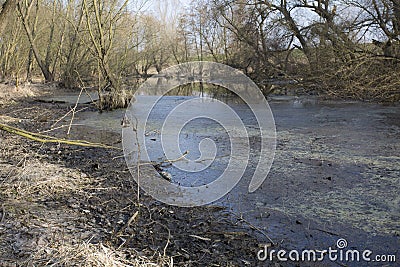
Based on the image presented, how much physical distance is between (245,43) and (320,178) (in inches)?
489

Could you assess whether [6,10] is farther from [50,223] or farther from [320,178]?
[320,178]

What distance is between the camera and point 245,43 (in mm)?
15703

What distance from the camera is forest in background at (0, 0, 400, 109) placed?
28.2 feet

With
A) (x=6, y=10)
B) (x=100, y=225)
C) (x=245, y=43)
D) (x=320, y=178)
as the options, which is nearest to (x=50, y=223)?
(x=100, y=225)

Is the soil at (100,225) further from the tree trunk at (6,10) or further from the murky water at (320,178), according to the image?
the tree trunk at (6,10)

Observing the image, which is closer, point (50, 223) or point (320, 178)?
point (50, 223)

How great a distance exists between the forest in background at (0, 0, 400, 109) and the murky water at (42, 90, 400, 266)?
4.66ft

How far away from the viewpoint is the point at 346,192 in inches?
141

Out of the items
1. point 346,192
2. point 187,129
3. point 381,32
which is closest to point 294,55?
point 381,32

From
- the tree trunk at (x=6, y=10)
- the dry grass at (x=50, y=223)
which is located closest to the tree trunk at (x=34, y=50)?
the tree trunk at (x=6, y=10)

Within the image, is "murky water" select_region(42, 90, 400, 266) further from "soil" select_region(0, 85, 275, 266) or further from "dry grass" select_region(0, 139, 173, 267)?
"dry grass" select_region(0, 139, 173, 267)

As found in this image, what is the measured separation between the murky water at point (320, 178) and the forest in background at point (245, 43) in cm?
142

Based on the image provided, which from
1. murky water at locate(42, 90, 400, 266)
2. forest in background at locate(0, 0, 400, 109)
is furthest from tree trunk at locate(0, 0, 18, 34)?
murky water at locate(42, 90, 400, 266)

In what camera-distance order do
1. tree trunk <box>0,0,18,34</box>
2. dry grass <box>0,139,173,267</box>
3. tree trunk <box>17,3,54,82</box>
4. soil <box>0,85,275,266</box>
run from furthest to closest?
tree trunk <box>17,3,54,82</box> < tree trunk <box>0,0,18,34</box> < soil <box>0,85,275,266</box> < dry grass <box>0,139,173,267</box>
